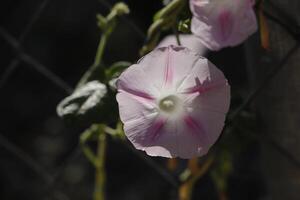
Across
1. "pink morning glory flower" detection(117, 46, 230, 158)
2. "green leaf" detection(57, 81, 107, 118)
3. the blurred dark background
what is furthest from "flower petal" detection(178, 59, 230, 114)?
the blurred dark background

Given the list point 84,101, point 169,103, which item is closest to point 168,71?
point 169,103

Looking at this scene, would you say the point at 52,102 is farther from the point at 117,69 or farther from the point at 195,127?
the point at 195,127

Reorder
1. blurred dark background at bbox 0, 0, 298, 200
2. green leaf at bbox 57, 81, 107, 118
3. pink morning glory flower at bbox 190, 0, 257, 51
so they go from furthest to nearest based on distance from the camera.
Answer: blurred dark background at bbox 0, 0, 298, 200 → green leaf at bbox 57, 81, 107, 118 → pink morning glory flower at bbox 190, 0, 257, 51

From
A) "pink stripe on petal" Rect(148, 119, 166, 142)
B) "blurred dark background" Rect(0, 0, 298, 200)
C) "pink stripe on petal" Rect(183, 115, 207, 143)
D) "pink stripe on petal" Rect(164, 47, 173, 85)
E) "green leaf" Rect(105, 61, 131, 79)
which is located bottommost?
"blurred dark background" Rect(0, 0, 298, 200)

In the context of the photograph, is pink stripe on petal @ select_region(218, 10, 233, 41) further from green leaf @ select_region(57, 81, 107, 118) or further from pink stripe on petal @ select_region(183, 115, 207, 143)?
green leaf @ select_region(57, 81, 107, 118)

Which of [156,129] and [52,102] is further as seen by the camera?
[52,102]

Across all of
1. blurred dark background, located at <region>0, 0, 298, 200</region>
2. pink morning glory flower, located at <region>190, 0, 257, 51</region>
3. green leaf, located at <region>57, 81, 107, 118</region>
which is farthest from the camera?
blurred dark background, located at <region>0, 0, 298, 200</region>

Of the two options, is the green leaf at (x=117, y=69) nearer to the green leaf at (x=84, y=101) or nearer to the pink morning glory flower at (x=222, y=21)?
the green leaf at (x=84, y=101)

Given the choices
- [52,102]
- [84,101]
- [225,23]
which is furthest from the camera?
[52,102]

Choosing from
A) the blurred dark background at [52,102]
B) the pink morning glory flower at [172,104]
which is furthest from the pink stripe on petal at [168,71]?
the blurred dark background at [52,102]
